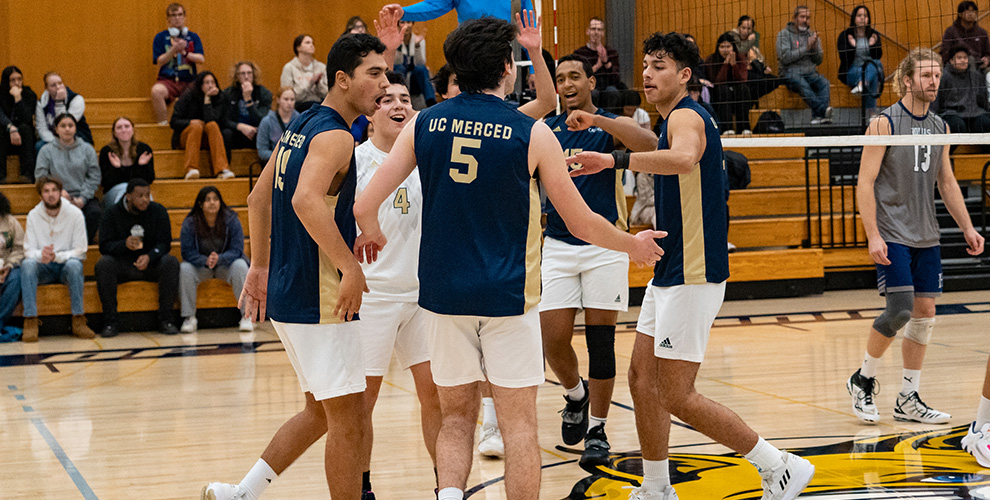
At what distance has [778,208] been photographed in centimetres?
1243

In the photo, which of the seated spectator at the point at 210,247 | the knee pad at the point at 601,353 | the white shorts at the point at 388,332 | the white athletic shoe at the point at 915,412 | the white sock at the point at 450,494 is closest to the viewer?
the white sock at the point at 450,494

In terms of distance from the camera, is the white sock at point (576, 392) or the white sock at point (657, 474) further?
the white sock at point (576, 392)

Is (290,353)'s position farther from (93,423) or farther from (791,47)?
(791,47)

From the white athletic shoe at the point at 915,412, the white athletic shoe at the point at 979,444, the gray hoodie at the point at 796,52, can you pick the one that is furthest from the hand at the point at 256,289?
the gray hoodie at the point at 796,52

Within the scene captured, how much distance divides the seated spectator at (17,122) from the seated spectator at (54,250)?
148cm

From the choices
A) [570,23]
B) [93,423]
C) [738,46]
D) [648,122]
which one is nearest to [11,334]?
[93,423]

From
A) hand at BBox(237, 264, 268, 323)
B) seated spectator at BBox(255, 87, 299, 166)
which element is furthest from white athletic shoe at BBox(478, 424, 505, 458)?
seated spectator at BBox(255, 87, 299, 166)

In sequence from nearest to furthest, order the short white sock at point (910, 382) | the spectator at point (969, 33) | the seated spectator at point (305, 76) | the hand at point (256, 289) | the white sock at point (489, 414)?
the hand at point (256, 289)
the white sock at point (489, 414)
the short white sock at point (910, 382)
the seated spectator at point (305, 76)
the spectator at point (969, 33)

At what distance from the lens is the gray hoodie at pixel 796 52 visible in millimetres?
13070

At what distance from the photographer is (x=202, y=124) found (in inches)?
484

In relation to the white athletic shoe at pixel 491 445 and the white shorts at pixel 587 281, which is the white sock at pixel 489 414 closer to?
the white athletic shoe at pixel 491 445

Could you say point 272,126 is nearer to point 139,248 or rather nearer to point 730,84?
point 139,248

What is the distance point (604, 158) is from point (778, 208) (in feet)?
30.2

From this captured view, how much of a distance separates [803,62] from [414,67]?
5.00 m
